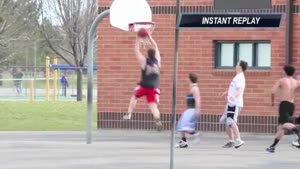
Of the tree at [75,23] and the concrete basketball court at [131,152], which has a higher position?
the tree at [75,23]

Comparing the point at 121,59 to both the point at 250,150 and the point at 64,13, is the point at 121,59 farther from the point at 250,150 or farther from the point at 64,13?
the point at 64,13

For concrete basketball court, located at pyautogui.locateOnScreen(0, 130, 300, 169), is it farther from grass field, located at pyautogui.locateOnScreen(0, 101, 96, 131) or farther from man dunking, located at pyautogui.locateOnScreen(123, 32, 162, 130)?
man dunking, located at pyautogui.locateOnScreen(123, 32, 162, 130)

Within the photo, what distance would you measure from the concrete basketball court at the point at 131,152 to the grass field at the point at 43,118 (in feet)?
9.50

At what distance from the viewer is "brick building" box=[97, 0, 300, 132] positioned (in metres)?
22.2

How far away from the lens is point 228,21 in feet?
50.8

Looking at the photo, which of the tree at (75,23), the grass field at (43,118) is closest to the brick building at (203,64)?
the grass field at (43,118)

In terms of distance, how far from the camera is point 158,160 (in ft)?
52.6

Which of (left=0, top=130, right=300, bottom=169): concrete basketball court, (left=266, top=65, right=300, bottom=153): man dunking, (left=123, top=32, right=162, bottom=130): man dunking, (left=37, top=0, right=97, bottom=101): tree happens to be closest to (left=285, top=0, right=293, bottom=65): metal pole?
(left=0, top=130, right=300, bottom=169): concrete basketball court

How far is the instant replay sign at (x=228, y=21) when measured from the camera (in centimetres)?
1493

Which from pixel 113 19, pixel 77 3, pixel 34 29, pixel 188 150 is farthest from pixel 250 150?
pixel 34 29

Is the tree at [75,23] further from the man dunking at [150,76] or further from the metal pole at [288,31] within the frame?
the man dunking at [150,76]

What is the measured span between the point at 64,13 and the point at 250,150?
26798mm

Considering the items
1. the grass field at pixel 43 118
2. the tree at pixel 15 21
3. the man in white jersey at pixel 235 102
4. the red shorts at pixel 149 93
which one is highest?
the tree at pixel 15 21

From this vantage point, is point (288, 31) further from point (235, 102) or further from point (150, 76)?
point (150, 76)
